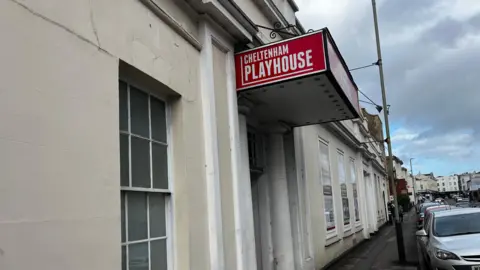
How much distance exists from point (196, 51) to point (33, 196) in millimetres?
3207

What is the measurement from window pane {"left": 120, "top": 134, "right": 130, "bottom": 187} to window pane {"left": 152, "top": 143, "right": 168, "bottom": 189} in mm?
485

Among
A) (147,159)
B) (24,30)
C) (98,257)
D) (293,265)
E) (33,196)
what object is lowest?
(293,265)

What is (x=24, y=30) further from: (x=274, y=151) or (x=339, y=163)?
(x=339, y=163)

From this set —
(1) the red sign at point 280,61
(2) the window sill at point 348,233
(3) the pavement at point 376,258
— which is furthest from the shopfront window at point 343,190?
(1) the red sign at point 280,61

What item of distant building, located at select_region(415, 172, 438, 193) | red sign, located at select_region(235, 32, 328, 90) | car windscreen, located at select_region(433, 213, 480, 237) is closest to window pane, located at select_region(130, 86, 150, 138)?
red sign, located at select_region(235, 32, 328, 90)

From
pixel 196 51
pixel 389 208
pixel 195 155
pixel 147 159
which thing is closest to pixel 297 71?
pixel 196 51

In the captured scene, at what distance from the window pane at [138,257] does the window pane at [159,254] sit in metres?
0.11

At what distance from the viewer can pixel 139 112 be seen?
4523mm

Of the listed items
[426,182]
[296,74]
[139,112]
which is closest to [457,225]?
[296,74]

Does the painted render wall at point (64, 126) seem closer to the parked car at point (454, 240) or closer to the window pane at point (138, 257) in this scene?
the window pane at point (138, 257)

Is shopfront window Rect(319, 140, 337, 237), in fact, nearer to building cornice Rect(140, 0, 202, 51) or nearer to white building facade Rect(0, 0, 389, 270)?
white building facade Rect(0, 0, 389, 270)

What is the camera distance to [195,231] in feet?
16.4

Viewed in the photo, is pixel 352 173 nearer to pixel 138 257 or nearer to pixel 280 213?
pixel 280 213

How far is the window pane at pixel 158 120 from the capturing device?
4758mm
